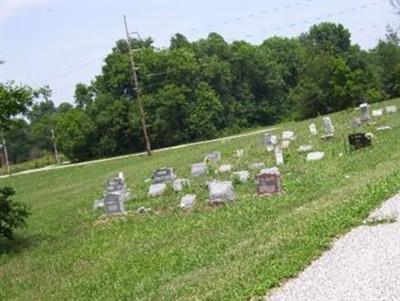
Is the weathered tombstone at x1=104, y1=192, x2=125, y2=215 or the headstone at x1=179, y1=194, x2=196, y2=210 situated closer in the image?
the headstone at x1=179, y1=194, x2=196, y2=210

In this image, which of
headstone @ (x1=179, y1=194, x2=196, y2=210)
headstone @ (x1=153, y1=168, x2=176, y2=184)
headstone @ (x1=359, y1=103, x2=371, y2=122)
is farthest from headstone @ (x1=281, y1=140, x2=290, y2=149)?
headstone @ (x1=179, y1=194, x2=196, y2=210)

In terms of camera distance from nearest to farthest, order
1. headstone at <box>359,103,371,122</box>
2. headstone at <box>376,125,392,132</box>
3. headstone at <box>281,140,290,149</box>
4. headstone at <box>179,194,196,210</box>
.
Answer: headstone at <box>179,194,196,210</box>, headstone at <box>376,125,392,132</box>, headstone at <box>281,140,290,149</box>, headstone at <box>359,103,371,122</box>

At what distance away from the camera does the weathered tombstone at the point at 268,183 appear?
52.5 feet

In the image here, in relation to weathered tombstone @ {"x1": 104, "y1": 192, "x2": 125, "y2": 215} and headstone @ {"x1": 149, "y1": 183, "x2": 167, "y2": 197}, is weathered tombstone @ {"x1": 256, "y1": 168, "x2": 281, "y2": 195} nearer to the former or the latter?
weathered tombstone @ {"x1": 104, "y1": 192, "x2": 125, "y2": 215}

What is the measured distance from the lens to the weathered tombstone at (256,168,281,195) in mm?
15992

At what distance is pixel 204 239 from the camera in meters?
12.5

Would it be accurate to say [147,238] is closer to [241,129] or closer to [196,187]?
[196,187]

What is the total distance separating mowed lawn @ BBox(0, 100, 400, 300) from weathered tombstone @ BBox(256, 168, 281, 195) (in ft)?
→ 0.88

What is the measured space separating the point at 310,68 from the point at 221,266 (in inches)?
1853

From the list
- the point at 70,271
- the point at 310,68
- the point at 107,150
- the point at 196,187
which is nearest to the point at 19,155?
the point at 107,150

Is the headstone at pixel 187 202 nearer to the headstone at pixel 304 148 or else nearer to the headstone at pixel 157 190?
the headstone at pixel 157 190

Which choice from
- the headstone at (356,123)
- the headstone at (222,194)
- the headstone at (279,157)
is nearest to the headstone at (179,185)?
the headstone at (222,194)

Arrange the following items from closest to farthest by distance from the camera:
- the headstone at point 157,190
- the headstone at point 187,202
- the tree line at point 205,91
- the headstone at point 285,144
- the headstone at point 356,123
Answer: the headstone at point 187,202 < the headstone at point 157,190 < the headstone at point 285,144 < the headstone at point 356,123 < the tree line at point 205,91

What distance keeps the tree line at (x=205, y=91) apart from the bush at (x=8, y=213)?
37.7 m
